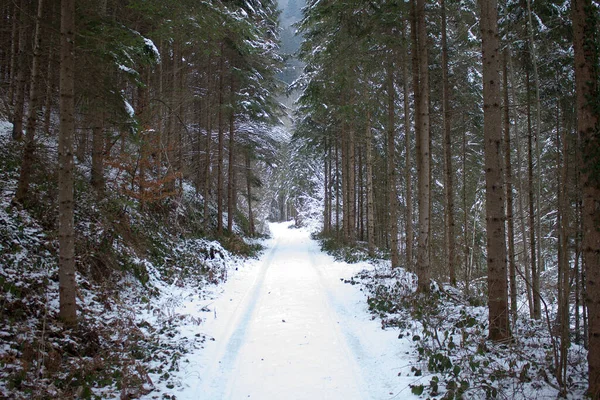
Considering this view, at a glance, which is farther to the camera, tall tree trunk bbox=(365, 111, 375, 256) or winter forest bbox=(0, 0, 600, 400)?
tall tree trunk bbox=(365, 111, 375, 256)

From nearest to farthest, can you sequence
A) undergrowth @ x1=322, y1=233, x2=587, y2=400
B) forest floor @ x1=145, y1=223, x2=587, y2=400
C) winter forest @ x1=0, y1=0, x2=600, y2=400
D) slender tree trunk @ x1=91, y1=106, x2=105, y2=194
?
undergrowth @ x1=322, y1=233, x2=587, y2=400
winter forest @ x1=0, y1=0, x2=600, y2=400
forest floor @ x1=145, y1=223, x2=587, y2=400
slender tree trunk @ x1=91, y1=106, x2=105, y2=194

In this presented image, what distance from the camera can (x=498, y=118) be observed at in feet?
16.6

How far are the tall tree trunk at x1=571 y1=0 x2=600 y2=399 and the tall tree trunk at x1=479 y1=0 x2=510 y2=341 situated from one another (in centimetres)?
175

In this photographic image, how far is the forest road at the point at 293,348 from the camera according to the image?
4.34 m

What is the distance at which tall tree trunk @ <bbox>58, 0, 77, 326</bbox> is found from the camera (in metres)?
4.82

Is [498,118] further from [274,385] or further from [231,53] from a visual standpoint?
[231,53]

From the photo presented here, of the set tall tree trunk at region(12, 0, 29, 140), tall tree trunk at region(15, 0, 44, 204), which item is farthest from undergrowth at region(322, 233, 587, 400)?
tall tree trunk at region(12, 0, 29, 140)

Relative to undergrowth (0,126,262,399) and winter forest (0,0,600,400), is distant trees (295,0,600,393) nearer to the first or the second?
winter forest (0,0,600,400)

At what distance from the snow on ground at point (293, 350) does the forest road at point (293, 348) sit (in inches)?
0.5

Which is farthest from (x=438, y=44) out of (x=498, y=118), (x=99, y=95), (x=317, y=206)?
(x=317, y=206)

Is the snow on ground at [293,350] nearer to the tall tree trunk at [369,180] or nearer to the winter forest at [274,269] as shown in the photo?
the winter forest at [274,269]

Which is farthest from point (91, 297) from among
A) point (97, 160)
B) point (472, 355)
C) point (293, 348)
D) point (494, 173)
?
point (494, 173)

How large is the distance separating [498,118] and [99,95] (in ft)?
23.3

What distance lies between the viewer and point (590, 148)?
3.13 metres
